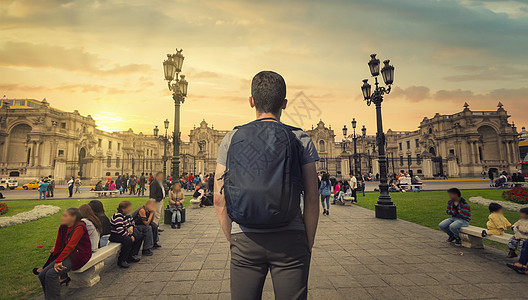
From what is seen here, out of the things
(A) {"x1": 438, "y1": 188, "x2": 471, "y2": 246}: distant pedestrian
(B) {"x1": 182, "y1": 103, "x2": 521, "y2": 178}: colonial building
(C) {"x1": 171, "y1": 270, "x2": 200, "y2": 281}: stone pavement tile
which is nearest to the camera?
(C) {"x1": 171, "y1": 270, "x2": 200, "y2": 281}: stone pavement tile

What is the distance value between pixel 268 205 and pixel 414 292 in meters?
3.50

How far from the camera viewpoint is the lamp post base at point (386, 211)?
344 inches

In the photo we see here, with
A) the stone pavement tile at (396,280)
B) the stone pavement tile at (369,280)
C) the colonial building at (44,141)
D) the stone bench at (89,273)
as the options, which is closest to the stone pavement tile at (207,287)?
the stone bench at (89,273)

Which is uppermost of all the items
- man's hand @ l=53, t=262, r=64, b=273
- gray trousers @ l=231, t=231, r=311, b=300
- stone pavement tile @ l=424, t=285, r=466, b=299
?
gray trousers @ l=231, t=231, r=311, b=300

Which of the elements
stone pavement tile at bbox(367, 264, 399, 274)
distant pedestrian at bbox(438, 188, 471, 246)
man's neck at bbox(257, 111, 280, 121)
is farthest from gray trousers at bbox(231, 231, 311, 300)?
distant pedestrian at bbox(438, 188, 471, 246)

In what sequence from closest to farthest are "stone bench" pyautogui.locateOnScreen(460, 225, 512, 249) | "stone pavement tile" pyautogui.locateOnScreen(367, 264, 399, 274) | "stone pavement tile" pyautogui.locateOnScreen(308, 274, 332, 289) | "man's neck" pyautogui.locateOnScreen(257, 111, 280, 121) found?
"man's neck" pyautogui.locateOnScreen(257, 111, 280, 121) < "stone pavement tile" pyautogui.locateOnScreen(308, 274, 332, 289) < "stone pavement tile" pyautogui.locateOnScreen(367, 264, 399, 274) < "stone bench" pyautogui.locateOnScreen(460, 225, 512, 249)

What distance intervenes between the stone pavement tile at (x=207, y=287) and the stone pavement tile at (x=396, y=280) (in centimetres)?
262

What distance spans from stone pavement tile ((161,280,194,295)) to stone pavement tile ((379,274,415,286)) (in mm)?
3057

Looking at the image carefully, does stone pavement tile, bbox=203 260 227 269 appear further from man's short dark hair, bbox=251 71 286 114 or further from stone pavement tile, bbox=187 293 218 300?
man's short dark hair, bbox=251 71 286 114

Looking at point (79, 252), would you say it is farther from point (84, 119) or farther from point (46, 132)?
point (84, 119)

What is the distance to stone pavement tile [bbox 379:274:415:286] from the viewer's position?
3.74 meters

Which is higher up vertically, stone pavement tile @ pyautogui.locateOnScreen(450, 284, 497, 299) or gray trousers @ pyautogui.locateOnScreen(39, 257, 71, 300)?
gray trousers @ pyautogui.locateOnScreen(39, 257, 71, 300)

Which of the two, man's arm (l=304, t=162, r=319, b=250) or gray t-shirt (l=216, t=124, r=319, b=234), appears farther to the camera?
man's arm (l=304, t=162, r=319, b=250)

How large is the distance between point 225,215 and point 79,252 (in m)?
3.28
